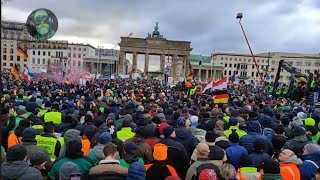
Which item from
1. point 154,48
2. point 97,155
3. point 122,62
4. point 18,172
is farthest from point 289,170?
point 154,48

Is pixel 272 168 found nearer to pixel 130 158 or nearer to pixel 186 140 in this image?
pixel 130 158

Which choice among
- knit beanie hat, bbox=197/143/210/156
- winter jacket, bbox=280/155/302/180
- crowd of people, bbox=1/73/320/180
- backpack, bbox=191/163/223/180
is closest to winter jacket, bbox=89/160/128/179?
crowd of people, bbox=1/73/320/180

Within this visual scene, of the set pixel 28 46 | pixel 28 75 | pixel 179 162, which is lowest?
pixel 179 162

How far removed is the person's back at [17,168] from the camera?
4.79m

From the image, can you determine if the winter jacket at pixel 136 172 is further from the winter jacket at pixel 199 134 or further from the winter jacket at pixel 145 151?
the winter jacket at pixel 199 134

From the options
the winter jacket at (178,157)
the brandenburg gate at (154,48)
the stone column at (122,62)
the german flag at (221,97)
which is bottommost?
the winter jacket at (178,157)

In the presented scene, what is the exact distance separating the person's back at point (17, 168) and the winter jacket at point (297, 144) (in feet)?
13.9

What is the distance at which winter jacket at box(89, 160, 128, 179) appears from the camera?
17.1 ft

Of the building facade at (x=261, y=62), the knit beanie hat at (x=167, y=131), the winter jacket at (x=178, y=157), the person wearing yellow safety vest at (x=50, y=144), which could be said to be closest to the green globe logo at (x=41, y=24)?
the person wearing yellow safety vest at (x=50, y=144)

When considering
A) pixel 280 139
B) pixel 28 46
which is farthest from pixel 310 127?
pixel 28 46

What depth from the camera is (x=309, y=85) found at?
30.2m

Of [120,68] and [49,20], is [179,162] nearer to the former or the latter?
[49,20]

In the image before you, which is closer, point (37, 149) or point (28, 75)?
point (37, 149)

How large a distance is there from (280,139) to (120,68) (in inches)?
4125
